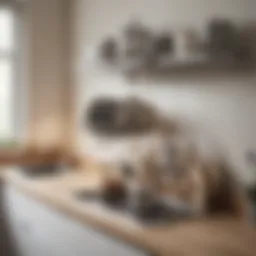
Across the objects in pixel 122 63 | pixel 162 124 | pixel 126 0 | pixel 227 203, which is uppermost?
pixel 126 0

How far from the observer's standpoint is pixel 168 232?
2.27 m

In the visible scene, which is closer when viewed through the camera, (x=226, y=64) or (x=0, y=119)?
(x=226, y=64)

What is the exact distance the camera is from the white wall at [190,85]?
2.53 m

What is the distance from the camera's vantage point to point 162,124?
10.4 feet

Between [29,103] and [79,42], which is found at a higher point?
[79,42]

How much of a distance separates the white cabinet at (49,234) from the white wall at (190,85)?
658 millimetres

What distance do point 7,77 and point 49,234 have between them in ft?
5.46

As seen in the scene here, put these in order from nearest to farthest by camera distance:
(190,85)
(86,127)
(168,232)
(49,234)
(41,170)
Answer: (168,232) → (190,85) → (49,234) → (86,127) → (41,170)

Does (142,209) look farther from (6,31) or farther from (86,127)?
(6,31)

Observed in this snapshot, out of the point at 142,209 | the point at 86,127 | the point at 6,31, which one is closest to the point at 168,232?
the point at 142,209

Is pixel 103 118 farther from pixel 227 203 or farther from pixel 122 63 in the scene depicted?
pixel 227 203

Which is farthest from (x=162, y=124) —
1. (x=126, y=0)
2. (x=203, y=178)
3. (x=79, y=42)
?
(x=79, y=42)

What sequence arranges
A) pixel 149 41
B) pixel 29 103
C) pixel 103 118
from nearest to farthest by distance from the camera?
1. pixel 149 41
2. pixel 103 118
3. pixel 29 103

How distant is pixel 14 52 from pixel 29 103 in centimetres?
42
